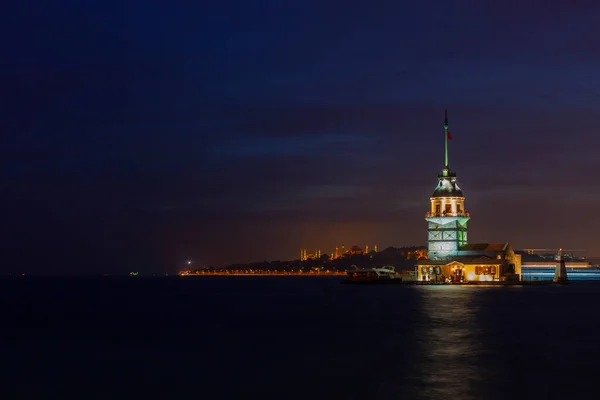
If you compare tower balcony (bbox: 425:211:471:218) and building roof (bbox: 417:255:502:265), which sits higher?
tower balcony (bbox: 425:211:471:218)

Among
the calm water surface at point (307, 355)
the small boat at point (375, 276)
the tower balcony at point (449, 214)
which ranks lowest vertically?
the calm water surface at point (307, 355)

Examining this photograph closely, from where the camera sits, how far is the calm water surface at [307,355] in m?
40.6

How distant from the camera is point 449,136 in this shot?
517 feet

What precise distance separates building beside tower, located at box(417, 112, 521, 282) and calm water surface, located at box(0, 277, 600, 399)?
6428 centimetres

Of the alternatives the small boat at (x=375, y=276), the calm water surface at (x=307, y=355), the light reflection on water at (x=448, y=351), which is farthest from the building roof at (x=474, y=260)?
the calm water surface at (x=307, y=355)

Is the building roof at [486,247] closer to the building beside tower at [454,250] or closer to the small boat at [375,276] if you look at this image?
the building beside tower at [454,250]

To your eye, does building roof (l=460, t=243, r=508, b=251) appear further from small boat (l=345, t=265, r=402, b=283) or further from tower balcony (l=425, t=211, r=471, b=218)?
small boat (l=345, t=265, r=402, b=283)

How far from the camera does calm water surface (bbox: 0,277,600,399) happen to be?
40594mm

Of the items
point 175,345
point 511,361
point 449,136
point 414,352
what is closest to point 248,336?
point 175,345

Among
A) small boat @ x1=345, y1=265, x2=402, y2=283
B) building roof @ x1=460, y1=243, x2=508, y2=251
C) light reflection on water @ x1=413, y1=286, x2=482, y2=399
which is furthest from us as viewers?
small boat @ x1=345, y1=265, x2=402, y2=283

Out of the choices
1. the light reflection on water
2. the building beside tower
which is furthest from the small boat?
the light reflection on water

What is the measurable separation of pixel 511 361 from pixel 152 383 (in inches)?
787

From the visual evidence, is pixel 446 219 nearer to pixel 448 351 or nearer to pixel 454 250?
pixel 454 250

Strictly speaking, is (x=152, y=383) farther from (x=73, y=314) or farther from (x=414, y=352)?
(x=73, y=314)
